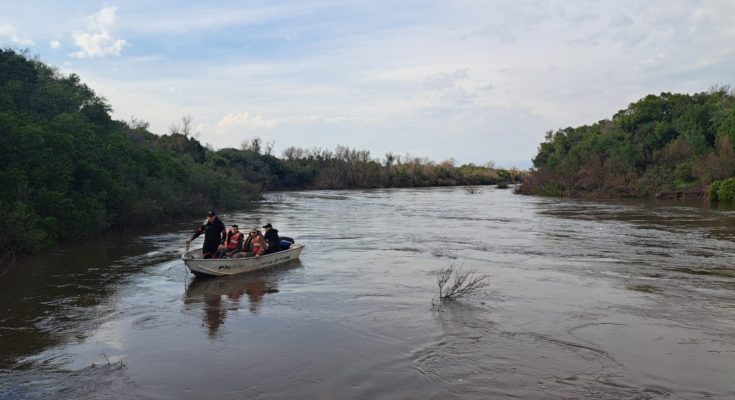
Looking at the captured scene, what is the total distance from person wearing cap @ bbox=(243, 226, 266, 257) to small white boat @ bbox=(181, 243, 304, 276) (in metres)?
0.27

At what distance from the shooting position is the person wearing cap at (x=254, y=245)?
53.3 feet

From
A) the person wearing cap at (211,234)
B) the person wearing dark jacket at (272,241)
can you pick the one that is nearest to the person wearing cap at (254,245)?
the person wearing dark jacket at (272,241)

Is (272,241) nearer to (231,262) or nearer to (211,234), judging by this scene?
(231,262)

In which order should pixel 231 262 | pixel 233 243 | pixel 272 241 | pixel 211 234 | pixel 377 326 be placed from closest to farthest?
pixel 377 326 < pixel 231 262 < pixel 211 234 < pixel 233 243 < pixel 272 241

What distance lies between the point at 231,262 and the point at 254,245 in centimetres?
127

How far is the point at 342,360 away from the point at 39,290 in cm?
911

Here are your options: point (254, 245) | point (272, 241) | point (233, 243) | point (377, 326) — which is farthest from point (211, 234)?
point (377, 326)

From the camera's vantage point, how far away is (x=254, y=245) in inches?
639

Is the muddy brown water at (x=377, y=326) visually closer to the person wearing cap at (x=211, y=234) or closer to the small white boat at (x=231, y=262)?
the small white boat at (x=231, y=262)

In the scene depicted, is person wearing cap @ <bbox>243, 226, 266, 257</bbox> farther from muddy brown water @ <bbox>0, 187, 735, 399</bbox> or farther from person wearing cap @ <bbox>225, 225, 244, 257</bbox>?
muddy brown water @ <bbox>0, 187, 735, 399</bbox>

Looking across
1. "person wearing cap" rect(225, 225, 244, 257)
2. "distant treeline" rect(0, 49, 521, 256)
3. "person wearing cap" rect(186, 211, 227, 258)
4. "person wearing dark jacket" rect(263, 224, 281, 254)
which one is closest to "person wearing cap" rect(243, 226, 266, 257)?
"person wearing cap" rect(225, 225, 244, 257)

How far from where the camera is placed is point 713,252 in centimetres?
1838

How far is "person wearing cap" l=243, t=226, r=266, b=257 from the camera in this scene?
16234mm

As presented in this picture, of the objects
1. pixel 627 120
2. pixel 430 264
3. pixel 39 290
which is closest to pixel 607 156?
pixel 627 120
